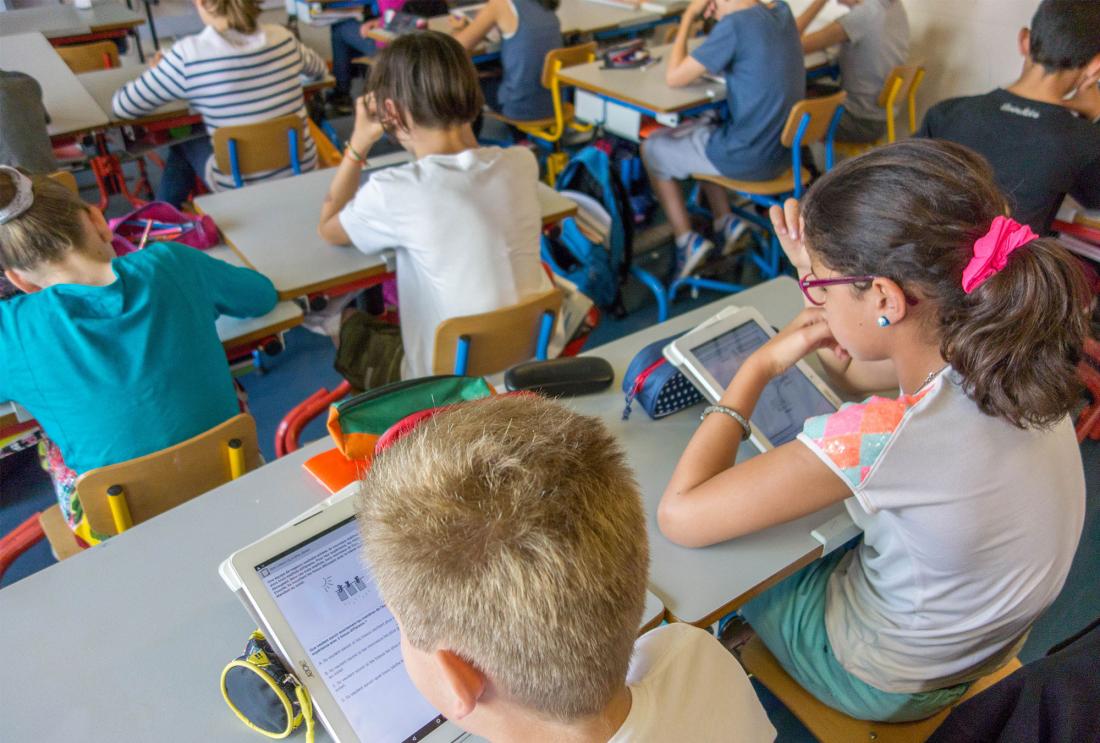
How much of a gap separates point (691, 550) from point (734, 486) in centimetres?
13

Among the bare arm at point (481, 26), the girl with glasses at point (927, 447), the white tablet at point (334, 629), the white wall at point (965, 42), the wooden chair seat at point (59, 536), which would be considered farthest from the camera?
the white wall at point (965, 42)

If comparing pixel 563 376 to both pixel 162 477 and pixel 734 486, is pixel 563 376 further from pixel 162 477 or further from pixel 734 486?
pixel 162 477

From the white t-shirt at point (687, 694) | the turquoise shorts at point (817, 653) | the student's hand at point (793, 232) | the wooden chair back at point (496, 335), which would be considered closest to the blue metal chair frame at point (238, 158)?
the wooden chair back at point (496, 335)

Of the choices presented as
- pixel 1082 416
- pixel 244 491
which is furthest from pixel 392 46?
pixel 1082 416

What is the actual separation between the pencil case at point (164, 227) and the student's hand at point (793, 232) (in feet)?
4.65

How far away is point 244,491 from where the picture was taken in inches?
48.0

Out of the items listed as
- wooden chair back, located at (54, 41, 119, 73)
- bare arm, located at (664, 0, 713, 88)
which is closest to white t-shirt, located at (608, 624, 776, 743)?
bare arm, located at (664, 0, 713, 88)

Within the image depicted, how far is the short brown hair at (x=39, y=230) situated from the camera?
1364 mm

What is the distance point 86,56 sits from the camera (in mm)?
3648

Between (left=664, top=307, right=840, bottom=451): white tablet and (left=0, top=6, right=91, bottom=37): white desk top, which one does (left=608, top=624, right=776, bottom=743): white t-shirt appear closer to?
(left=664, top=307, right=840, bottom=451): white tablet

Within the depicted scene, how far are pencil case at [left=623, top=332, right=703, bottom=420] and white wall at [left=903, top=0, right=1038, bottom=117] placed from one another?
141 inches

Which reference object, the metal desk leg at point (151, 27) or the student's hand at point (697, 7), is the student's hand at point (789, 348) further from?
the metal desk leg at point (151, 27)

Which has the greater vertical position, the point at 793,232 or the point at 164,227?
the point at 793,232

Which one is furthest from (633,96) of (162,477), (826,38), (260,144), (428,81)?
(162,477)
